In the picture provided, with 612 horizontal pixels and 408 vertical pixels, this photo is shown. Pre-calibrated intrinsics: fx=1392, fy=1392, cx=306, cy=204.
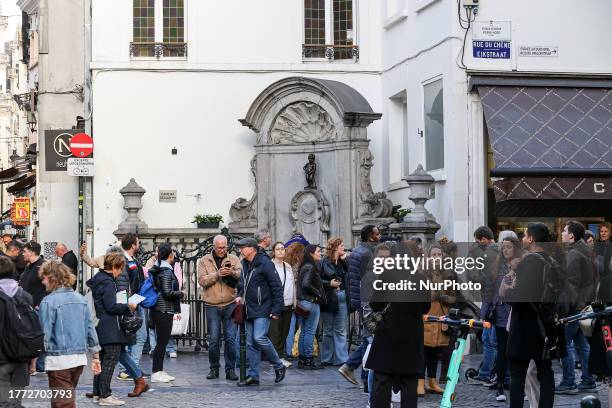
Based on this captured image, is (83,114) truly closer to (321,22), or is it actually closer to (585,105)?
(321,22)

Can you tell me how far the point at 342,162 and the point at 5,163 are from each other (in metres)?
87.7

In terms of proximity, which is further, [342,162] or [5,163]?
[5,163]

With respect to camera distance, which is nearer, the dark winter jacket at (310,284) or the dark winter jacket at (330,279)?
the dark winter jacket at (310,284)

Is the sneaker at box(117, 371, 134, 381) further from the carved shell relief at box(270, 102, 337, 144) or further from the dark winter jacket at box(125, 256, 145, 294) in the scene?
the carved shell relief at box(270, 102, 337, 144)

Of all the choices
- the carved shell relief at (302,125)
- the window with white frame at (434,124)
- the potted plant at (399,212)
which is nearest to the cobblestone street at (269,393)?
the window with white frame at (434,124)

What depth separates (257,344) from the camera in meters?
16.9

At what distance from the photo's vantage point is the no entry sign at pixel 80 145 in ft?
87.0

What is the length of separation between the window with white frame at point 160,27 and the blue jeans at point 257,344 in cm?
1141

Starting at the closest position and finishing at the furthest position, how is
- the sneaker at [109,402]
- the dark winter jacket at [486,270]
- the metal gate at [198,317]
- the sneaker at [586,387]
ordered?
the dark winter jacket at [486,270] < the sneaker at [109,402] < the sneaker at [586,387] < the metal gate at [198,317]

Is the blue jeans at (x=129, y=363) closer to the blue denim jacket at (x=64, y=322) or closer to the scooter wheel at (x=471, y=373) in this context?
the blue denim jacket at (x=64, y=322)

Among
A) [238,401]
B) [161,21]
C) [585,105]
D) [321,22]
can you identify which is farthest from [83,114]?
[238,401]

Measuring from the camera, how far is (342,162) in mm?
25875

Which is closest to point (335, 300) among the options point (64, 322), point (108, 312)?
point (108, 312)

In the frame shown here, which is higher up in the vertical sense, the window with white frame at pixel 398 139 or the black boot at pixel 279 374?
the window with white frame at pixel 398 139
